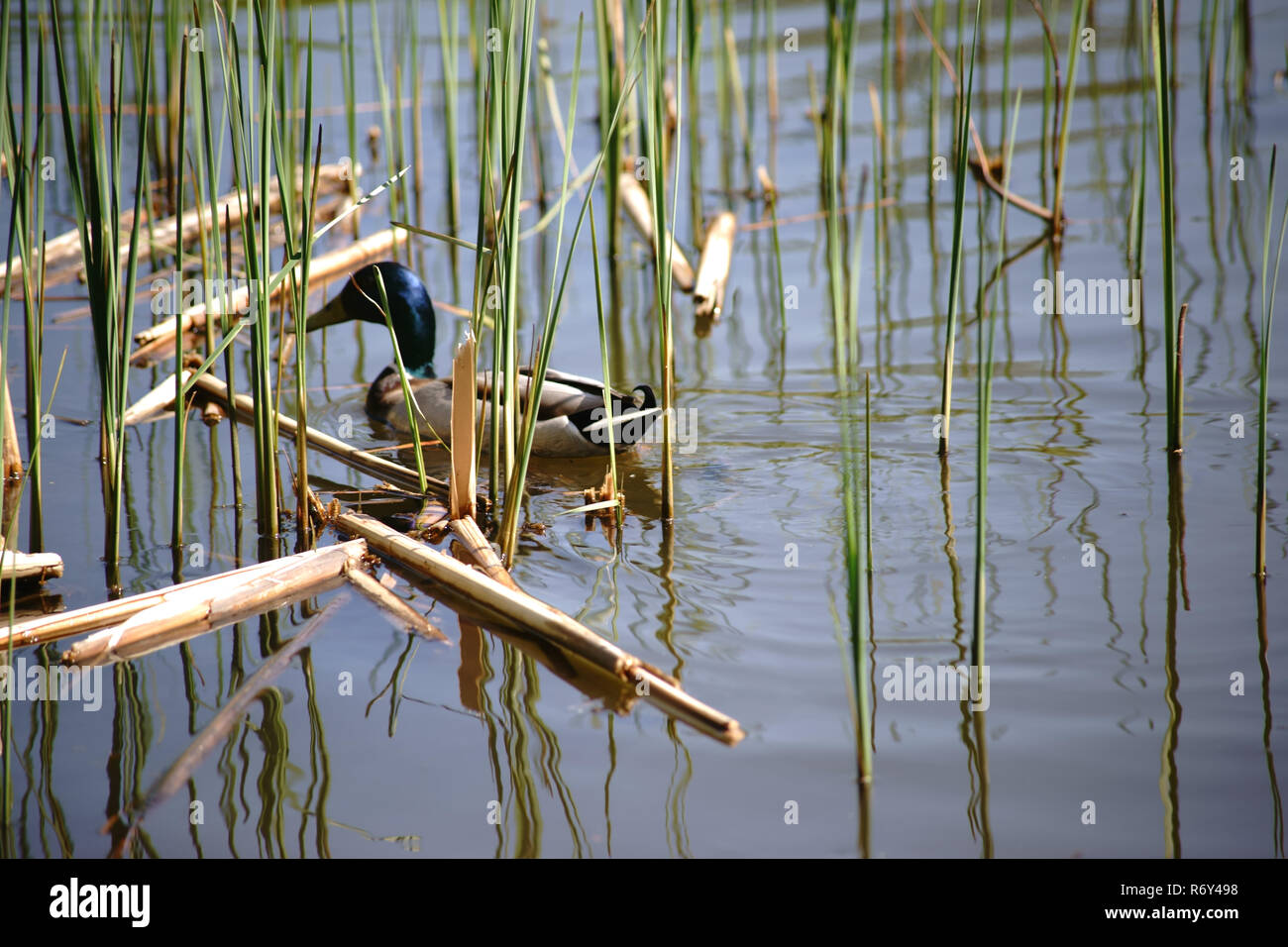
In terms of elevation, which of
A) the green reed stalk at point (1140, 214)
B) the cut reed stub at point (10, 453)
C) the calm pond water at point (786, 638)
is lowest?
the calm pond water at point (786, 638)

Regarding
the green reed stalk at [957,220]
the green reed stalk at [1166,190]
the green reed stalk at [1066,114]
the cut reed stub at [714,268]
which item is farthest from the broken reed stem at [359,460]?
the green reed stalk at [1066,114]

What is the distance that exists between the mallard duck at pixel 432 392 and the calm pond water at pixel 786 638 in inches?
5.4

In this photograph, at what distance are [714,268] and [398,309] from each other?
156 cm

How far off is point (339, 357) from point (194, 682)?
3.05 metres

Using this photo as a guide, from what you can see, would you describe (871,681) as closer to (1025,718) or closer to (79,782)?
(1025,718)

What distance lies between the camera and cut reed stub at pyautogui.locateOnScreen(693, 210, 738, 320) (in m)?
5.56

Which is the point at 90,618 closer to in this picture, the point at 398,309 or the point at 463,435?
the point at 463,435

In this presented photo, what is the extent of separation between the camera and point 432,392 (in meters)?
4.92

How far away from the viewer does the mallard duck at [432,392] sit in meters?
4.23

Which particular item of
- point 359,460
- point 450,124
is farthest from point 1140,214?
point 450,124

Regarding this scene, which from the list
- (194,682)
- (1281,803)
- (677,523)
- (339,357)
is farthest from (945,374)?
(339,357)

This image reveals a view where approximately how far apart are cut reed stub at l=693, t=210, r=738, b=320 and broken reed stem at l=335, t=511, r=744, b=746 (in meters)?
2.53

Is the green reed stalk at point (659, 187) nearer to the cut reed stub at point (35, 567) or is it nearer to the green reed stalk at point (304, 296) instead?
the green reed stalk at point (304, 296)

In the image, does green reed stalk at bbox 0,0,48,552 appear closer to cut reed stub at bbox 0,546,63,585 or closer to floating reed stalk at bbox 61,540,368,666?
cut reed stub at bbox 0,546,63,585
